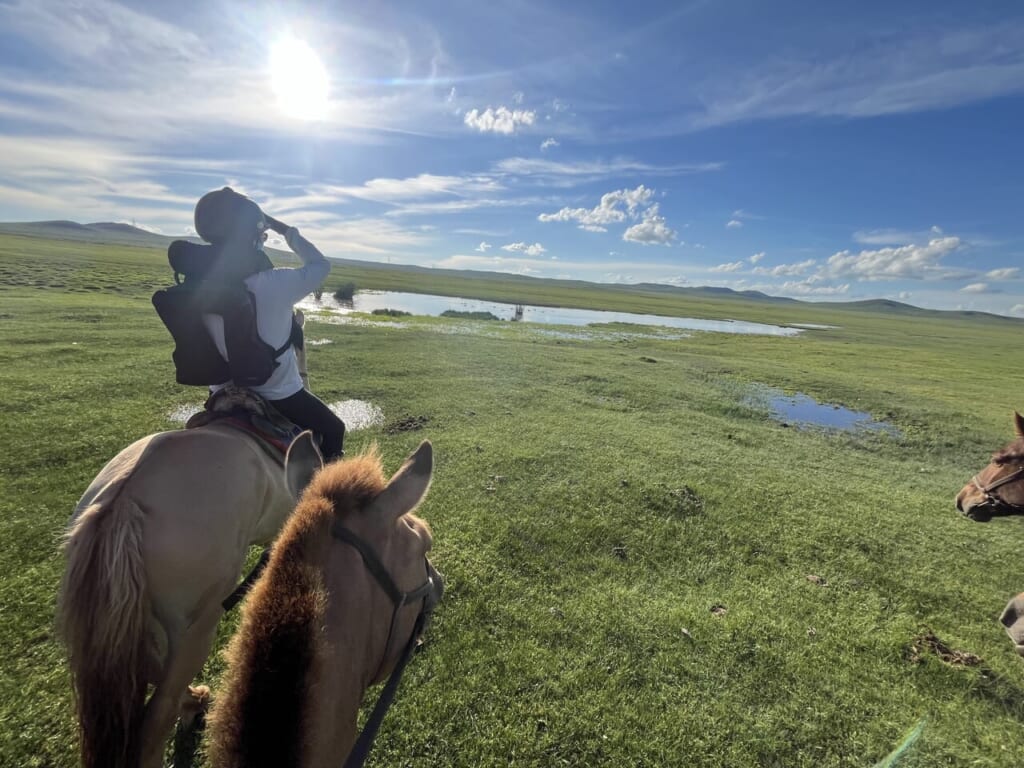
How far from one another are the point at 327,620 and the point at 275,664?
0.29m

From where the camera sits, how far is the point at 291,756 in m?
1.26

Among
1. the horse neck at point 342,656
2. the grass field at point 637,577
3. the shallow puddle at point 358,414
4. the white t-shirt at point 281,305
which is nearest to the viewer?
the horse neck at point 342,656

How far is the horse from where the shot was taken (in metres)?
1.26

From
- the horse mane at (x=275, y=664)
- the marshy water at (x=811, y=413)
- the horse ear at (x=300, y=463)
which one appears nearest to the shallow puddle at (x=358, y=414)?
the horse ear at (x=300, y=463)

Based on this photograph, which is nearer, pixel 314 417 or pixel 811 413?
pixel 314 417

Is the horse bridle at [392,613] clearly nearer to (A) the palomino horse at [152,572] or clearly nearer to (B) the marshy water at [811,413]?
(A) the palomino horse at [152,572]

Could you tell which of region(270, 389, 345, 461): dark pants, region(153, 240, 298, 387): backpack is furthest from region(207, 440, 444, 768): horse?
region(270, 389, 345, 461): dark pants

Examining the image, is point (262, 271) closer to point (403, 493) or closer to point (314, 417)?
point (314, 417)

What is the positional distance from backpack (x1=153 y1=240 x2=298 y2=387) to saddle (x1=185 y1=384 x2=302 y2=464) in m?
0.21

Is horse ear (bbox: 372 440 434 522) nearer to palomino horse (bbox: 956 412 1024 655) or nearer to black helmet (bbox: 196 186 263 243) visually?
black helmet (bbox: 196 186 263 243)

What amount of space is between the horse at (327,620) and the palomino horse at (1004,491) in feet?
18.7

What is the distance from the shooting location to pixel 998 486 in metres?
4.68

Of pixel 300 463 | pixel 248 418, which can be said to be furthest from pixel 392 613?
pixel 248 418

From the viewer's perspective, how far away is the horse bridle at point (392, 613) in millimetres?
1562
